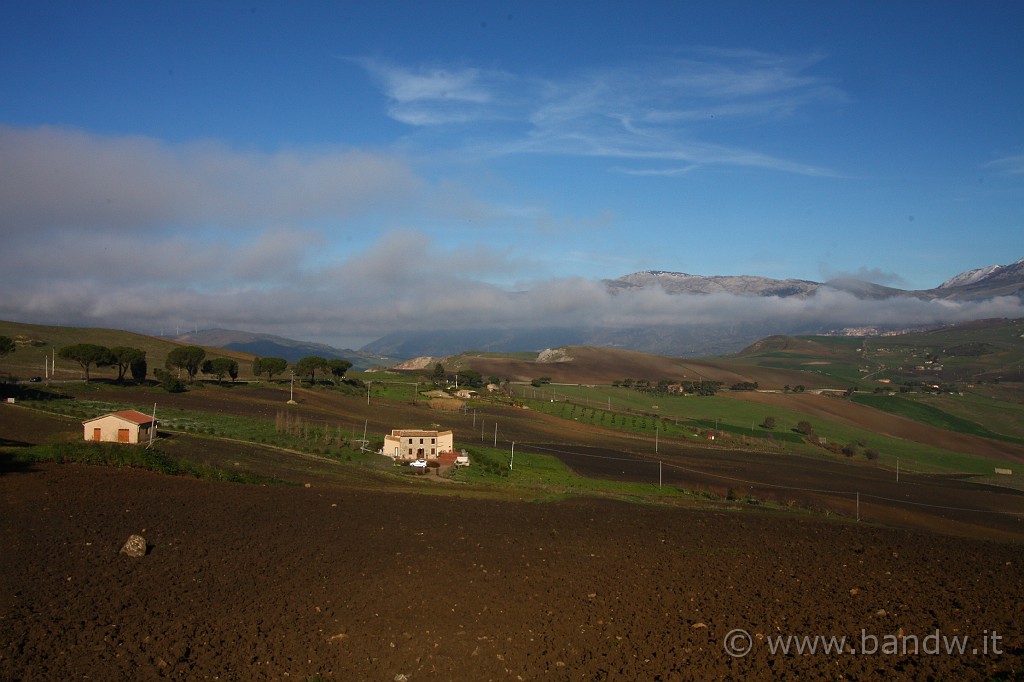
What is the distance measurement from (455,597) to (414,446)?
41090 mm

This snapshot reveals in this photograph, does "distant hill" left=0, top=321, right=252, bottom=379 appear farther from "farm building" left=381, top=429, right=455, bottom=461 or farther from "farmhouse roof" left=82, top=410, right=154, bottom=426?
"farm building" left=381, top=429, right=455, bottom=461

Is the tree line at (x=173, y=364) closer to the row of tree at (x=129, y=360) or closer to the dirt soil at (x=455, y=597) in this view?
the row of tree at (x=129, y=360)

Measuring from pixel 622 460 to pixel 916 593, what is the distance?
4745cm

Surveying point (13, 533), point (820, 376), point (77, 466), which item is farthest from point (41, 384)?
point (820, 376)

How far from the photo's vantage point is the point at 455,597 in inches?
527

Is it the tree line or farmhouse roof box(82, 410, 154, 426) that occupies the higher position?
the tree line

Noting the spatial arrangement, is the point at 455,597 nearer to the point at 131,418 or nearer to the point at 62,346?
the point at 131,418

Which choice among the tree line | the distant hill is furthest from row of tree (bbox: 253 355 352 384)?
the distant hill

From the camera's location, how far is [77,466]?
24.5 m

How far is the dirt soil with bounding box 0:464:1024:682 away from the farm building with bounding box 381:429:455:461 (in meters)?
32.4

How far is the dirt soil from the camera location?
33.5ft

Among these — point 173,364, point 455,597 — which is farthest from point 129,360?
point 455,597

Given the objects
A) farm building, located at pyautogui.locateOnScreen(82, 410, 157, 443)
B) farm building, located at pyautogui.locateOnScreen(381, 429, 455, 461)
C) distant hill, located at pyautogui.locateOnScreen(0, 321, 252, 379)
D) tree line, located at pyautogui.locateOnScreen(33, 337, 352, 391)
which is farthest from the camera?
distant hill, located at pyautogui.locateOnScreen(0, 321, 252, 379)

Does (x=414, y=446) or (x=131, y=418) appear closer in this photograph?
(x=131, y=418)
